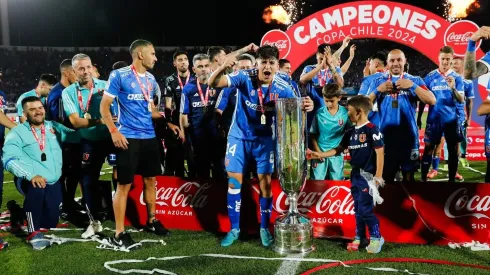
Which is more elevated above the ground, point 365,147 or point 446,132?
point 365,147

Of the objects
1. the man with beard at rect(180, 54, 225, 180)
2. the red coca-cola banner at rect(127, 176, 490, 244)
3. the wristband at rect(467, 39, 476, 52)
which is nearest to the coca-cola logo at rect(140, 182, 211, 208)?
the red coca-cola banner at rect(127, 176, 490, 244)

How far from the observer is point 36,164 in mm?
5258

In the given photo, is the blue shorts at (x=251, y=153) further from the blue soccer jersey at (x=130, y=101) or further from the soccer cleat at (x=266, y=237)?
the blue soccer jersey at (x=130, y=101)

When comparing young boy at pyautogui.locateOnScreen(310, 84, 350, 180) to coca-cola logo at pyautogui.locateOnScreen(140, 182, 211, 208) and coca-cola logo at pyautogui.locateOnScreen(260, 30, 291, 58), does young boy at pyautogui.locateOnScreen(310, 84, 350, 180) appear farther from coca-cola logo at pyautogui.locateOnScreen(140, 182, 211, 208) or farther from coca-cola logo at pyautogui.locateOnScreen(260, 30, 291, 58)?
coca-cola logo at pyautogui.locateOnScreen(260, 30, 291, 58)

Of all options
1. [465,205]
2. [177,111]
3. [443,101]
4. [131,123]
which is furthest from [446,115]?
[131,123]

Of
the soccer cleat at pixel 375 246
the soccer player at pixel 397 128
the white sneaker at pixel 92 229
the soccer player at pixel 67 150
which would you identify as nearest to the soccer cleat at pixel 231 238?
the soccer cleat at pixel 375 246

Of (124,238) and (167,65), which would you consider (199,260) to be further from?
(167,65)

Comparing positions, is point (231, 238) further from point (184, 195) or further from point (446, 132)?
point (446, 132)

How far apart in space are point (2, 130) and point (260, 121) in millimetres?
4094

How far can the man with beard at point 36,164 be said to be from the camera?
5.11 metres

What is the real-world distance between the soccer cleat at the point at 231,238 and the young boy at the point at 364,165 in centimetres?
116

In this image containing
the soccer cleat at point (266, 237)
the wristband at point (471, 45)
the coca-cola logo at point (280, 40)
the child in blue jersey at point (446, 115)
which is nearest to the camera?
the wristband at point (471, 45)

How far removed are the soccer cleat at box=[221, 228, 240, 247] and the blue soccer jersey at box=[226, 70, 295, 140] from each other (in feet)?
3.25

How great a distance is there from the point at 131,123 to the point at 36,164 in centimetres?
123
